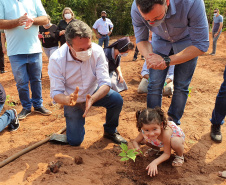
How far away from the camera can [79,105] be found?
2.96 metres

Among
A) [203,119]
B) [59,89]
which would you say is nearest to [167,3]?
[59,89]

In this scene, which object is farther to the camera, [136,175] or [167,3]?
[136,175]

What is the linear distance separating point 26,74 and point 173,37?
2514 millimetres

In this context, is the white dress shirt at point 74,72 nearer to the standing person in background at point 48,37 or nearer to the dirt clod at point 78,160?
the dirt clod at point 78,160

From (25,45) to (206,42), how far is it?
2761mm

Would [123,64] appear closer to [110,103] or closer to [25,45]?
[25,45]

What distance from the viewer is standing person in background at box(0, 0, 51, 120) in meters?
3.52

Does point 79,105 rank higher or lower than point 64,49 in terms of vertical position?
lower

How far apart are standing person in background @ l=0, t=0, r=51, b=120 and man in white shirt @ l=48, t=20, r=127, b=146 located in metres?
Result: 1.28

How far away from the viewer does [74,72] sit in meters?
2.70

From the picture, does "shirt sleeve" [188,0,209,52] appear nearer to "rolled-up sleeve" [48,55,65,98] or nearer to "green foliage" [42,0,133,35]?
"rolled-up sleeve" [48,55,65,98]

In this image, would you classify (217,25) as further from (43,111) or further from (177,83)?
(43,111)

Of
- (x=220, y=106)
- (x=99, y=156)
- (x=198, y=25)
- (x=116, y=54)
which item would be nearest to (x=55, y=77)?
(x=99, y=156)

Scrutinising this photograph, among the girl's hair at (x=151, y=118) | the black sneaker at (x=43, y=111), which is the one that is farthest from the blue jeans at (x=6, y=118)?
the girl's hair at (x=151, y=118)
